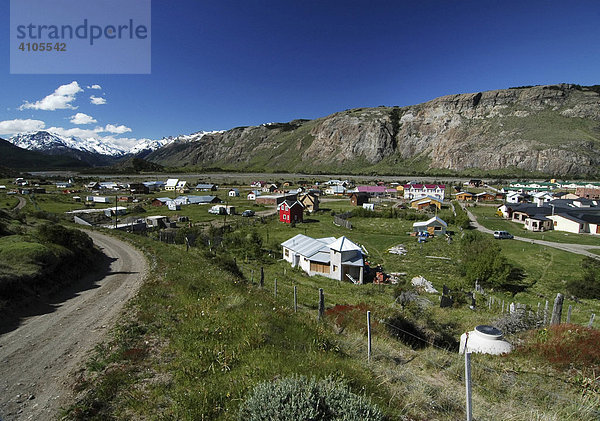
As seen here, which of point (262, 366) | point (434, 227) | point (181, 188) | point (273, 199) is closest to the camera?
point (262, 366)

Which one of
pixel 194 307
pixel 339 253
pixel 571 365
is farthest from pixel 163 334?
pixel 339 253

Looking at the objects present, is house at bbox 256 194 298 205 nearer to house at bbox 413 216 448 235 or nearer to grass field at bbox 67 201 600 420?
house at bbox 413 216 448 235

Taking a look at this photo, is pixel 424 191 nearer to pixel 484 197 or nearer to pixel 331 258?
pixel 484 197

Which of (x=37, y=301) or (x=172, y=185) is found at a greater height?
(x=172, y=185)

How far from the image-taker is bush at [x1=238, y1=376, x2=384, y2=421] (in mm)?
4211

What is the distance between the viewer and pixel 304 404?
428 cm

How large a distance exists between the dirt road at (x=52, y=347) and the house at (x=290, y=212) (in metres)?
39.6

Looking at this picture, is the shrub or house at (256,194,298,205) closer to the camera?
the shrub

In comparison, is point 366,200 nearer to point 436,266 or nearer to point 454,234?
point 454,234

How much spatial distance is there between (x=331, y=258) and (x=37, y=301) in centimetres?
2158

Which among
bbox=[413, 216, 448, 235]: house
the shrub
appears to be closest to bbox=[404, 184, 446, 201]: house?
bbox=[413, 216, 448, 235]: house

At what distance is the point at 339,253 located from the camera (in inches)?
1093

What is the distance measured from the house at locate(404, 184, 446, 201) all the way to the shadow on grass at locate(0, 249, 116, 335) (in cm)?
8214

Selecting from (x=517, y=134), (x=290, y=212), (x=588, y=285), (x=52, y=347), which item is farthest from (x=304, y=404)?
(x=517, y=134)
